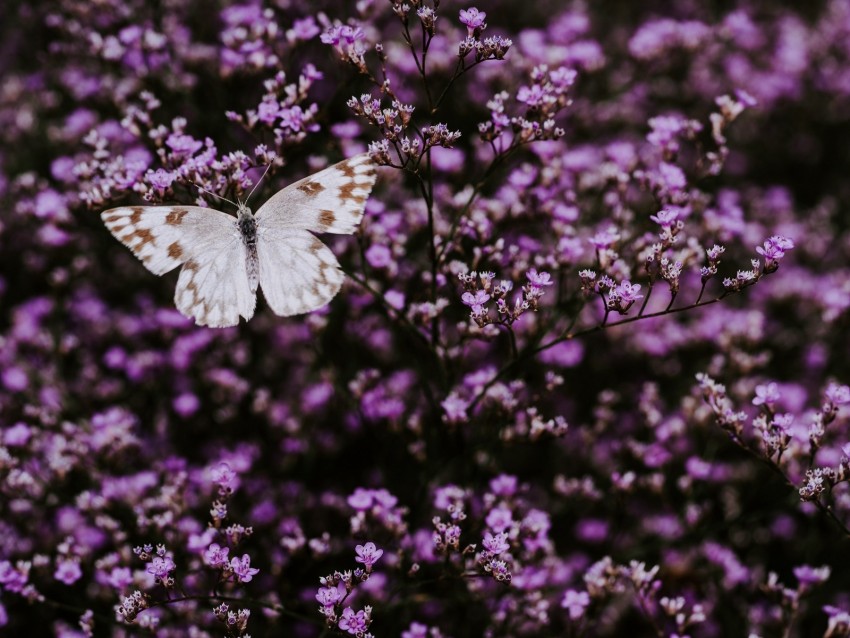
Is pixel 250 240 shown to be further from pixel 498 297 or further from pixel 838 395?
pixel 838 395

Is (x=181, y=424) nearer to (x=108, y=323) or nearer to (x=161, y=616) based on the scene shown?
(x=108, y=323)

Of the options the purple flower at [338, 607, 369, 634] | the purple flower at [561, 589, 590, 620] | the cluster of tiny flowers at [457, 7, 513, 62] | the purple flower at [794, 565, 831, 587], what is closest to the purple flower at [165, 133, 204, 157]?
the cluster of tiny flowers at [457, 7, 513, 62]

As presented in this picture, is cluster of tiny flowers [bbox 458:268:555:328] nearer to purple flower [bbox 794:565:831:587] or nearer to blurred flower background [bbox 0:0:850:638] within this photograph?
blurred flower background [bbox 0:0:850:638]

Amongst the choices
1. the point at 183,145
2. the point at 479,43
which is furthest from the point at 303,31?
the point at 479,43

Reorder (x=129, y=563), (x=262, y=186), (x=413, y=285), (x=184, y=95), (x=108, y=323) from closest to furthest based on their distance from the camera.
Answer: (x=129, y=563) → (x=262, y=186) → (x=413, y=285) → (x=184, y=95) → (x=108, y=323)

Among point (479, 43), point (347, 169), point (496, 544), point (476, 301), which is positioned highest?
point (479, 43)

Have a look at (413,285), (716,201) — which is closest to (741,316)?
(716,201)
